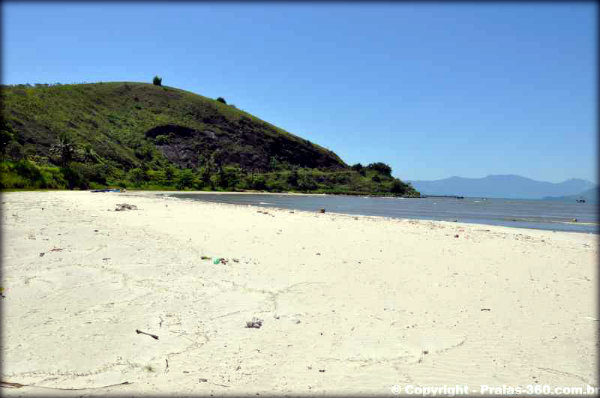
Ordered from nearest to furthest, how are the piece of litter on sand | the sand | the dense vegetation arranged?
the sand < the piece of litter on sand < the dense vegetation

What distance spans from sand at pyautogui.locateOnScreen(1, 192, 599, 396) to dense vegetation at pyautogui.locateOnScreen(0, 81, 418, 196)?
147 ft

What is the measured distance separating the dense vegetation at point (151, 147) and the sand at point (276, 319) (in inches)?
1769

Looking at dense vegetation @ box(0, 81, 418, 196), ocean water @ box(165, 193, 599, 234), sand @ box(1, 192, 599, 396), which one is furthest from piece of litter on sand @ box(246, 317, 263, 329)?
dense vegetation @ box(0, 81, 418, 196)

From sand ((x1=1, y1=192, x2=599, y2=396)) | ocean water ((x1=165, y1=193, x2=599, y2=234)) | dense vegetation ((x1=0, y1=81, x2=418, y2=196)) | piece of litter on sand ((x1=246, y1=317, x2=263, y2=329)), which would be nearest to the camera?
sand ((x1=1, y1=192, x2=599, y2=396))

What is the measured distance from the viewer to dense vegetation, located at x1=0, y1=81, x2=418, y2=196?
68.4m

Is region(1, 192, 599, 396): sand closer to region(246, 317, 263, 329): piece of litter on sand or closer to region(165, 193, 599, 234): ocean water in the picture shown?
region(246, 317, 263, 329): piece of litter on sand

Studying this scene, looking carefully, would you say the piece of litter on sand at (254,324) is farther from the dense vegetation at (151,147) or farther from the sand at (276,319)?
the dense vegetation at (151,147)

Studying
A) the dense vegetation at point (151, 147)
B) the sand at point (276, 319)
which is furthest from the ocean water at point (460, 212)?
the dense vegetation at point (151, 147)

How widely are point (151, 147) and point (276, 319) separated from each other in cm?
12057

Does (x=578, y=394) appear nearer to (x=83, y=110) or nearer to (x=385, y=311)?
(x=385, y=311)

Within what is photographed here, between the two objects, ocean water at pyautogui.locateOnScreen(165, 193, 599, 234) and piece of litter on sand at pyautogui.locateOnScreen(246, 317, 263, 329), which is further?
ocean water at pyautogui.locateOnScreen(165, 193, 599, 234)

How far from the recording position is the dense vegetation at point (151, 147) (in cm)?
6844

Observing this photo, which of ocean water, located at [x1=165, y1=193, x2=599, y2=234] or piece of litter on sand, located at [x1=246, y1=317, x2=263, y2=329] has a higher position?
ocean water, located at [x1=165, y1=193, x2=599, y2=234]

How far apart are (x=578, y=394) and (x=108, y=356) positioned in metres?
6.41
